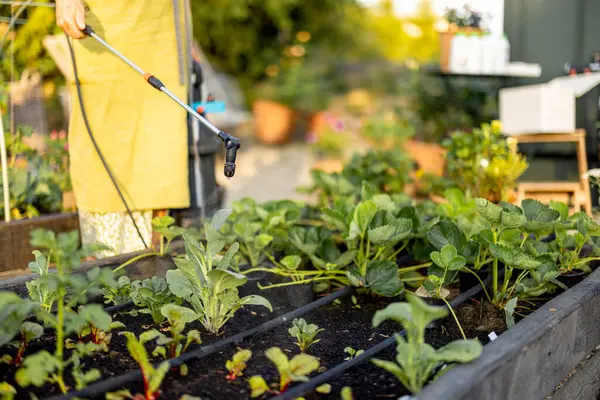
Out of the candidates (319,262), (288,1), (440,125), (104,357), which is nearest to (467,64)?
(440,125)

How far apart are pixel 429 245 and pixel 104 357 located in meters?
1.18

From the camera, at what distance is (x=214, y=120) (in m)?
6.47

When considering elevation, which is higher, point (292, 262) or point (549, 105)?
point (549, 105)

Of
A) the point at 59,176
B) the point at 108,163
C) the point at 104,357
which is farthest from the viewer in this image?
the point at 59,176

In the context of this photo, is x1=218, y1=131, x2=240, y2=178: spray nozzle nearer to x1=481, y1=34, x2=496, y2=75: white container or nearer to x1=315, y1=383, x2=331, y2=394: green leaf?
x1=315, y1=383, x2=331, y2=394: green leaf

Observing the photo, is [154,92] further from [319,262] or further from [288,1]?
[288,1]

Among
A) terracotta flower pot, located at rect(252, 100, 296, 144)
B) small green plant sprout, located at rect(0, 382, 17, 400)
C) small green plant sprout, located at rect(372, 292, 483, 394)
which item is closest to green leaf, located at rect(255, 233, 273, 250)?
small green plant sprout, located at rect(372, 292, 483, 394)

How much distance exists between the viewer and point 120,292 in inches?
74.9

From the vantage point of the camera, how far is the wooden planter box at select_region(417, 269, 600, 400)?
4.18ft

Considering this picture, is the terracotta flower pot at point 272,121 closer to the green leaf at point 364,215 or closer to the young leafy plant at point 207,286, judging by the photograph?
the green leaf at point 364,215

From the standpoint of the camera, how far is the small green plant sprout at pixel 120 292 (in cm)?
188

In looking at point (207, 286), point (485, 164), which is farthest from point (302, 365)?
point (485, 164)

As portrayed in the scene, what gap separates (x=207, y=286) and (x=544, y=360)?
0.83m

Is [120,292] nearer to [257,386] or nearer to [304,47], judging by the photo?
[257,386]
